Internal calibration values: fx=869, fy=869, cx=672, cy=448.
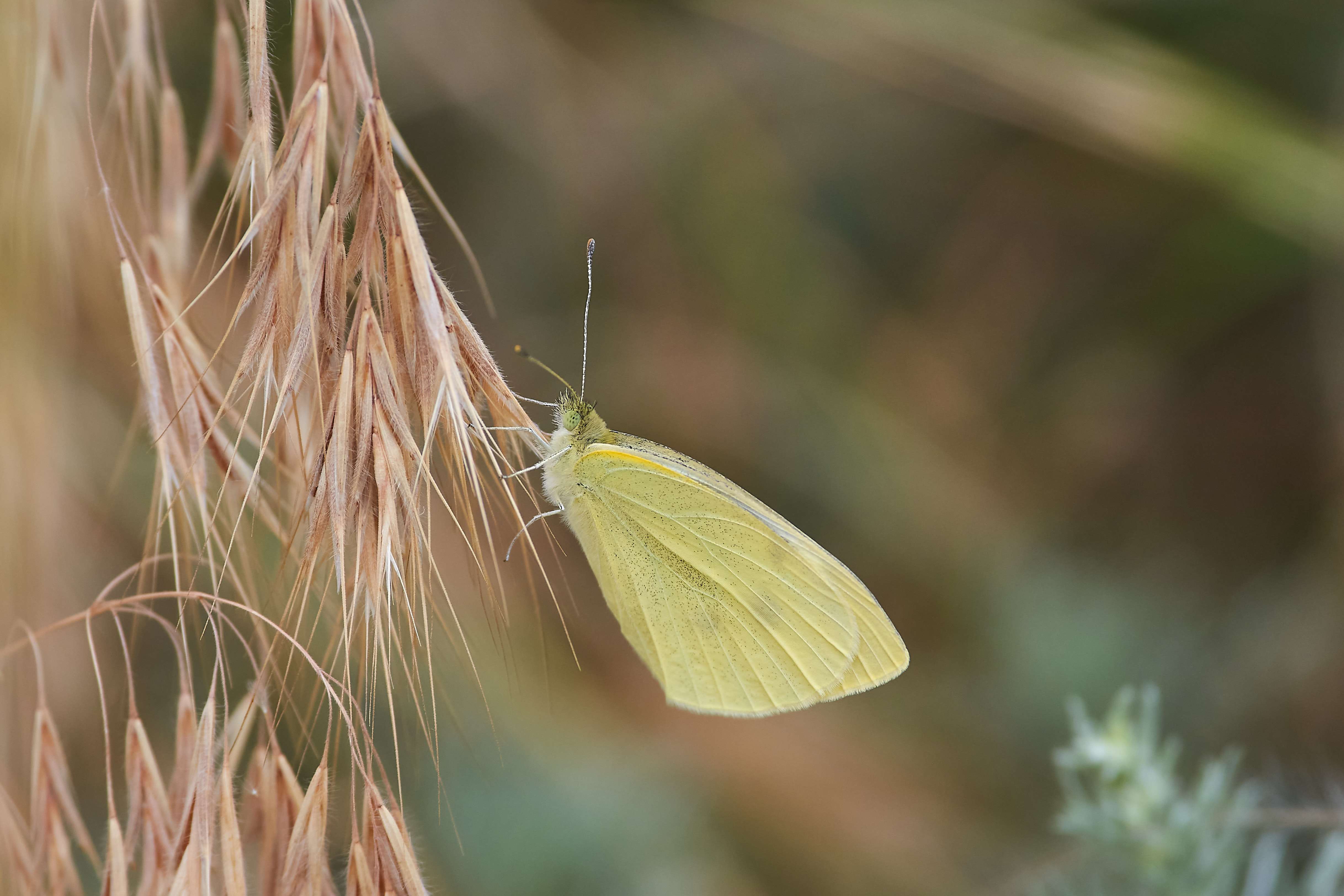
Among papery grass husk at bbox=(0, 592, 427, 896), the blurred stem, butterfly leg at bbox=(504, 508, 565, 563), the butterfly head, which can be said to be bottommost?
papery grass husk at bbox=(0, 592, 427, 896)

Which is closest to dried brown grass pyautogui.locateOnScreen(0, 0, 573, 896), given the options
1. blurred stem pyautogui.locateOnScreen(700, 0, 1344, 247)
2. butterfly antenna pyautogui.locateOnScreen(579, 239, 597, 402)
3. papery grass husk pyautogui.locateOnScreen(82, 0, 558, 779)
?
papery grass husk pyautogui.locateOnScreen(82, 0, 558, 779)

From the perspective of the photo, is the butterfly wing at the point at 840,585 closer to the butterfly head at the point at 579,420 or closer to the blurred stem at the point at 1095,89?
the butterfly head at the point at 579,420

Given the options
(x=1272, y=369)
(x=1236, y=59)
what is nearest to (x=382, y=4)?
(x=1236, y=59)

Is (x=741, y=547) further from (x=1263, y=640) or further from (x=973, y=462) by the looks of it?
(x=1263, y=640)

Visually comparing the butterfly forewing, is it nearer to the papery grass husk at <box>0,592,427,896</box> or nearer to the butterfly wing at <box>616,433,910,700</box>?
the butterfly wing at <box>616,433,910,700</box>

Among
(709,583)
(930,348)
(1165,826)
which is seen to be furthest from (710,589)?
(930,348)

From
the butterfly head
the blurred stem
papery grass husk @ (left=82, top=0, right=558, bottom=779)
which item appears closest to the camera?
papery grass husk @ (left=82, top=0, right=558, bottom=779)

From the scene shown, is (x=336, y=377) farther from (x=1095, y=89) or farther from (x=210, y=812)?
(x=1095, y=89)

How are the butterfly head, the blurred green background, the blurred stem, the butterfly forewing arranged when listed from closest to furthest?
the butterfly head
the butterfly forewing
the blurred stem
the blurred green background
